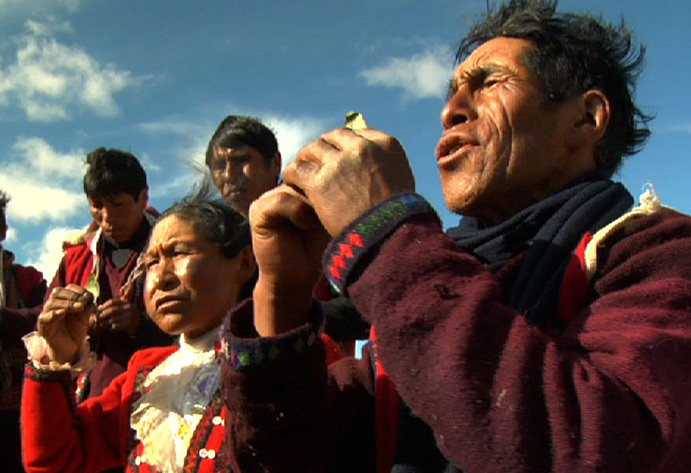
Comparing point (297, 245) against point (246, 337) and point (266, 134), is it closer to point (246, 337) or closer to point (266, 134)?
point (246, 337)

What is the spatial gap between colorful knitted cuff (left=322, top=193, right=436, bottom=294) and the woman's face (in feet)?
5.45

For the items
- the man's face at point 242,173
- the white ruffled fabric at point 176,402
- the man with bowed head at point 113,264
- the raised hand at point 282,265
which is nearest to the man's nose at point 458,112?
the raised hand at point 282,265

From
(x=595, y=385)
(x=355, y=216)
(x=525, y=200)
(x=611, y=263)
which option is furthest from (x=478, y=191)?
(x=595, y=385)

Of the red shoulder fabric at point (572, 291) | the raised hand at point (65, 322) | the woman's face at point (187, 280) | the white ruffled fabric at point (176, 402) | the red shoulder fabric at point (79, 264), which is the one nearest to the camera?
the red shoulder fabric at point (572, 291)

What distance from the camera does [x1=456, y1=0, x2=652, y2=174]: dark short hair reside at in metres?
1.67

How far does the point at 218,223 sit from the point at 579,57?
1.61 m

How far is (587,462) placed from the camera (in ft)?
3.08

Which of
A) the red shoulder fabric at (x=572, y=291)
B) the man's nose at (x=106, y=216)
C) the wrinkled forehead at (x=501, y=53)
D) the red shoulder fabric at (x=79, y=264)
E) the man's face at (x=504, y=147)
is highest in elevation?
the man's nose at (x=106, y=216)

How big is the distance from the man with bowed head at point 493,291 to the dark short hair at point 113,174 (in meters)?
2.85

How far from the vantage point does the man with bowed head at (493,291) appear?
974mm

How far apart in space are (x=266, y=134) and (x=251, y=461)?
3.12m

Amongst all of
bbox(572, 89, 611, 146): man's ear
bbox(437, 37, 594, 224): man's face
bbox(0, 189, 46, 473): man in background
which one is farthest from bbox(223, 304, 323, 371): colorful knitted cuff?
bbox(0, 189, 46, 473): man in background

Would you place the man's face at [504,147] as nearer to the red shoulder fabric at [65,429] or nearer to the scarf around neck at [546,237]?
the scarf around neck at [546,237]

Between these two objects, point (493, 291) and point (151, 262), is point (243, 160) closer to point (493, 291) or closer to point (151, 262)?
point (151, 262)
